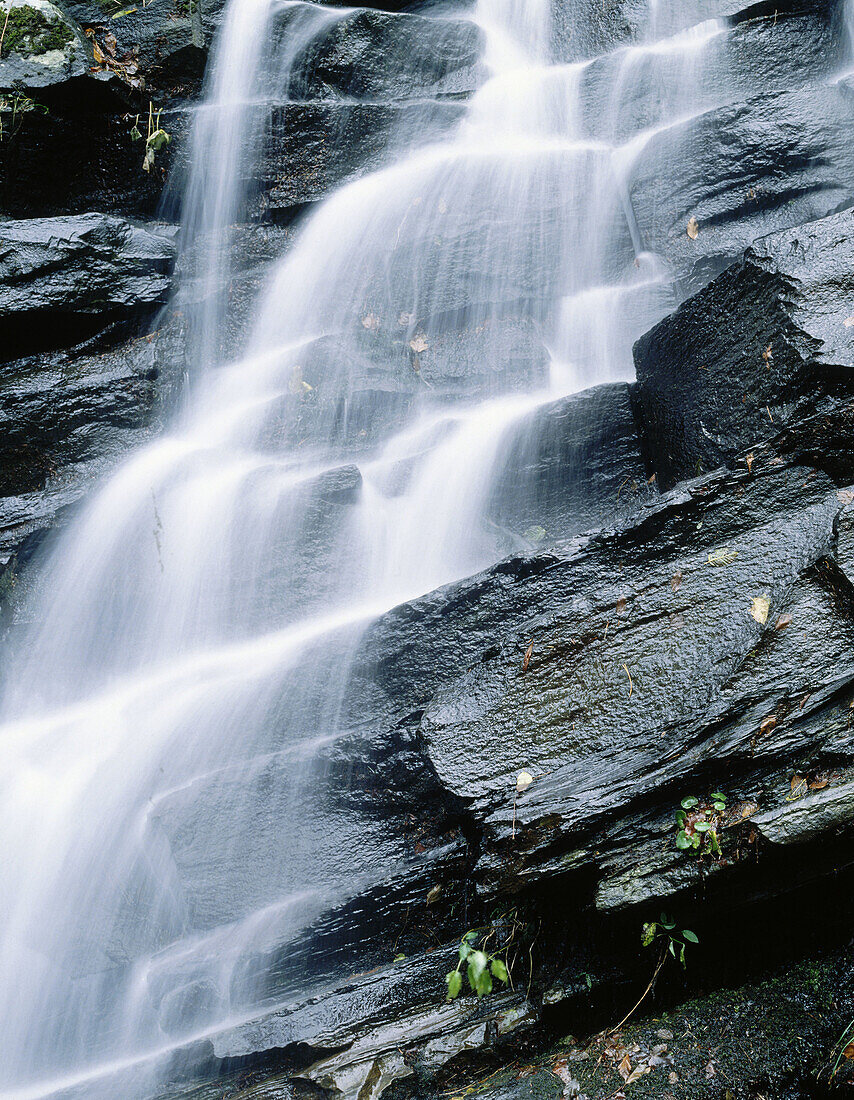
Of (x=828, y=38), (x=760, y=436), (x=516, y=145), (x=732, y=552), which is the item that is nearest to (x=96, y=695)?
(x=732, y=552)

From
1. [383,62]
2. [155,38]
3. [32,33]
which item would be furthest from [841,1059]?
[155,38]

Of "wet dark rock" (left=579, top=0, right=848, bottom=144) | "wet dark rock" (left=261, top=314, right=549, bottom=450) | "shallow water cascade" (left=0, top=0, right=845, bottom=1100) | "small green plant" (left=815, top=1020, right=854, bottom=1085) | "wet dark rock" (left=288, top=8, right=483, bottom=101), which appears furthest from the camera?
"wet dark rock" (left=288, top=8, right=483, bottom=101)

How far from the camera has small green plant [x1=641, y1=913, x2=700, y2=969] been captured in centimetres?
267

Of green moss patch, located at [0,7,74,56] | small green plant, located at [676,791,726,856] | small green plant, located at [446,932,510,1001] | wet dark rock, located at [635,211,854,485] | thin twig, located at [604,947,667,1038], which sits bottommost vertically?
thin twig, located at [604,947,667,1038]

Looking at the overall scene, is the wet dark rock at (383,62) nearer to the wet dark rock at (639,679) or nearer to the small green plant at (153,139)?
the small green plant at (153,139)

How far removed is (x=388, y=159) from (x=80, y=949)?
7.94 m

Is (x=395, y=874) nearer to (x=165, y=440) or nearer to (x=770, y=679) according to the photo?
(x=770, y=679)

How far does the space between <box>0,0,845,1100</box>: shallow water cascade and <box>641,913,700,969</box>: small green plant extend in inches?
53.6

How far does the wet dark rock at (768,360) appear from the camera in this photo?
3580 mm

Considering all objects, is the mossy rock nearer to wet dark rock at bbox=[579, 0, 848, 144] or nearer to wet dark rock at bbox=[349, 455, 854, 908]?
wet dark rock at bbox=[579, 0, 848, 144]

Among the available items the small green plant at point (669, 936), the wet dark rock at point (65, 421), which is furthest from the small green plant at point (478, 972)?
the wet dark rock at point (65, 421)

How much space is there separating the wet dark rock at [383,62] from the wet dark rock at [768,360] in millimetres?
5820

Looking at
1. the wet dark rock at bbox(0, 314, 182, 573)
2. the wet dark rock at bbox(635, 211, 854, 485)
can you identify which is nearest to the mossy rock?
the wet dark rock at bbox(0, 314, 182, 573)

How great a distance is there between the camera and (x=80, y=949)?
3904 millimetres
